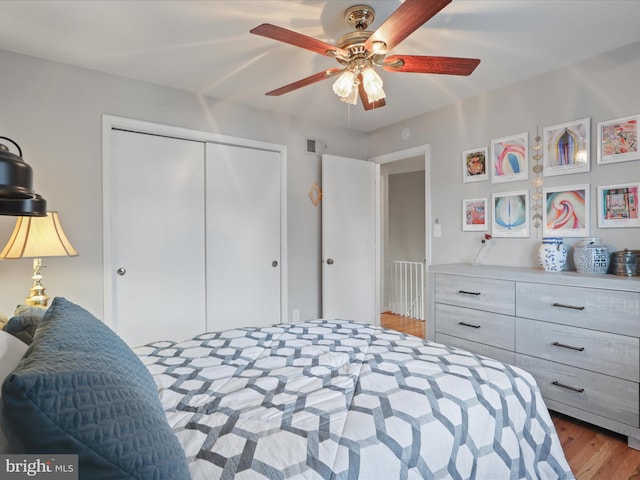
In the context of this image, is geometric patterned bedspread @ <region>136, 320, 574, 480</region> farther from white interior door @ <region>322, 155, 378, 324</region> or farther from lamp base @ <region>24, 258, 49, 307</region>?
white interior door @ <region>322, 155, 378, 324</region>

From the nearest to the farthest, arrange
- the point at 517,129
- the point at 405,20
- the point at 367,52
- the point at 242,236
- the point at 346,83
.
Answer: the point at 405,20 → the point at 367,52 → the point at 346,83 → the point at 517,129 → the point at 242,236

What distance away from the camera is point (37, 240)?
201 centimetres

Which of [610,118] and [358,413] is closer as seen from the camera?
[358,413]

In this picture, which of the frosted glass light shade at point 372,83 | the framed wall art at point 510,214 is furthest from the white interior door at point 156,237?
the framed wall art at point 510,214

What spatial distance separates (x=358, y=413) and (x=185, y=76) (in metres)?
2.65

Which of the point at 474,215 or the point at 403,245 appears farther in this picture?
the point at 403,245

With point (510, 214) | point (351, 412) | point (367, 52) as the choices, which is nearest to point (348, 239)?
point (510, 214)

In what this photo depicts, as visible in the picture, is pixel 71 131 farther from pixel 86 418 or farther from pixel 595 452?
pixel 595 452

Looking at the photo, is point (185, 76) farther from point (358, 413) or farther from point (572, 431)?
point (572, 431)

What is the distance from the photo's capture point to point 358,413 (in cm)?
103

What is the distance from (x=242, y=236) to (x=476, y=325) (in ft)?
6.88

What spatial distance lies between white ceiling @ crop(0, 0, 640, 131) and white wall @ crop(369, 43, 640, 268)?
135mm

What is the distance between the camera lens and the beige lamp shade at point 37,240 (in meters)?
1.94

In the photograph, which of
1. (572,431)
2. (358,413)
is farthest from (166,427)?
(572,431)
